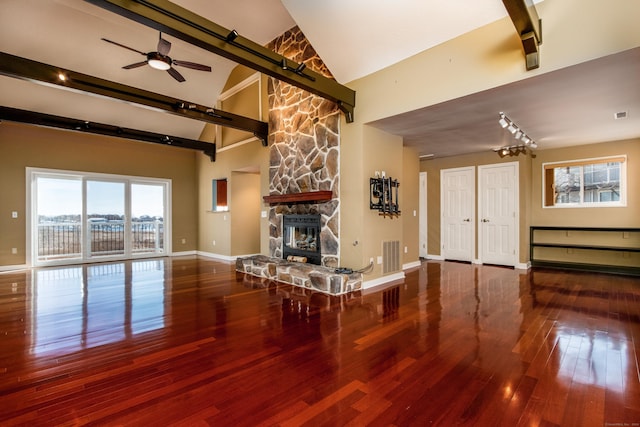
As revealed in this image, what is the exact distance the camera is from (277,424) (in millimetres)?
1635

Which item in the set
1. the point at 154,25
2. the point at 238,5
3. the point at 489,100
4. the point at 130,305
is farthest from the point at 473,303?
the point at 238,5

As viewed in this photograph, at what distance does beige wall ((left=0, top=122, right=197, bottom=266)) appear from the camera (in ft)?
20.9

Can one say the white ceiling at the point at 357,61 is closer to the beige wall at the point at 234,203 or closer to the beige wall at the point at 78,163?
the beige wall at the point at 78,163

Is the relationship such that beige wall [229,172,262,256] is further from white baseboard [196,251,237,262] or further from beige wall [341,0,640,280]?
beige wall [341,0,640,280]

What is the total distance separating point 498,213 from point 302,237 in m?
4.35

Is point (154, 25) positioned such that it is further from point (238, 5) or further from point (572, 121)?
point (572, 121)

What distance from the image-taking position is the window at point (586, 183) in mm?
5754

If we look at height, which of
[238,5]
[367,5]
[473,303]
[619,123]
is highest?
[238,5]

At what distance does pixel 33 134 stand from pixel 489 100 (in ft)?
29.0

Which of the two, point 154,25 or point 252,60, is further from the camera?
point 252,60

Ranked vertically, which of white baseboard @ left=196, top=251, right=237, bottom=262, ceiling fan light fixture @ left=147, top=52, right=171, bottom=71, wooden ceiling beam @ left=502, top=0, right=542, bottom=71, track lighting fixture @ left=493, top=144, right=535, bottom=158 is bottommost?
white baseboard @ left=196, top=251, right=237, bottom=262

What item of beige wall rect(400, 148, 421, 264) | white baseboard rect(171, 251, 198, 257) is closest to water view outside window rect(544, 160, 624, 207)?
beige wall rect(400, 148, 421, 264)

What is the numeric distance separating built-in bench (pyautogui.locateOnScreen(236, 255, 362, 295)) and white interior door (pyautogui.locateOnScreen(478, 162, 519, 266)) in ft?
12.6

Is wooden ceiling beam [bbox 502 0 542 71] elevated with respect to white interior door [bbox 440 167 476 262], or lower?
elevated
